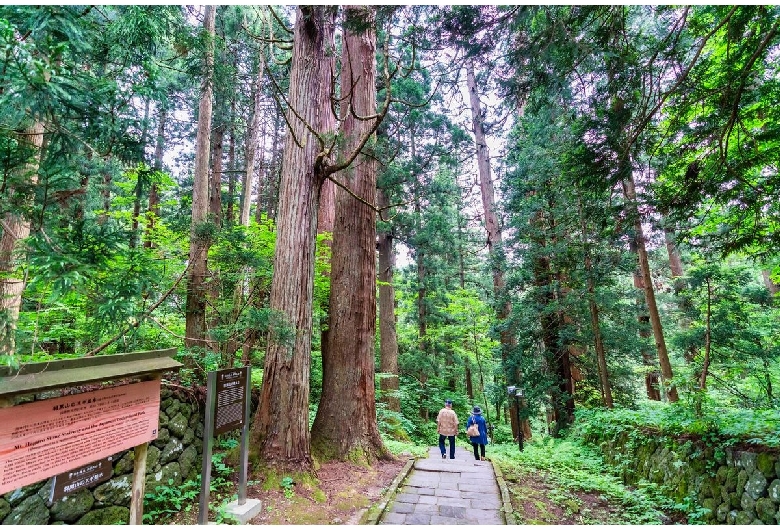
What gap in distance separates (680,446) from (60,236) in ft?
25.2

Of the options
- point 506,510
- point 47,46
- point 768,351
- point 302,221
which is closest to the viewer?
point 47,46

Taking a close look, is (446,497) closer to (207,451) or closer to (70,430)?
(207,451)

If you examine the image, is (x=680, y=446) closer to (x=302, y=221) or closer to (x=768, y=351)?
(x=768, y=351)

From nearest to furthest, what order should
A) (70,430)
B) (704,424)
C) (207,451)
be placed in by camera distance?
1. (70,430)
2. (207,451)
3. (704,424)

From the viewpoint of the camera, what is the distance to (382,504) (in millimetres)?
4531

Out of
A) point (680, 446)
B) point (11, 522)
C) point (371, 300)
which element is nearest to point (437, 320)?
point (371, 300)

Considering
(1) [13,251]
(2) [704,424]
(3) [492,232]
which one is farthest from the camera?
(3) [492,232]

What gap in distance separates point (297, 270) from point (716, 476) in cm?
615

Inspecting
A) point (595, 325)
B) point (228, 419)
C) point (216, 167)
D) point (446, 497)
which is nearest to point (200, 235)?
point (228, 419)

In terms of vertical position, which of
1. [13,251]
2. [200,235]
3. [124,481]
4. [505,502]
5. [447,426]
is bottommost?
[505,502]

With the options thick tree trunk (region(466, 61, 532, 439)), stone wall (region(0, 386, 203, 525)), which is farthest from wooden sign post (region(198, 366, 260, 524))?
thick tree trunk (region(466, 61, 532, 439))

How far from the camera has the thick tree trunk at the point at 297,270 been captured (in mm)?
4945

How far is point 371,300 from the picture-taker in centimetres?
676

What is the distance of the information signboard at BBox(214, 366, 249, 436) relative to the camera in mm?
3944
